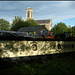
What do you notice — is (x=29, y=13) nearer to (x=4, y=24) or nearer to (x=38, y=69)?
(x=4, y=24)

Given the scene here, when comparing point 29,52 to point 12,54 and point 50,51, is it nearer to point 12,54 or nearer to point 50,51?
point 12,54

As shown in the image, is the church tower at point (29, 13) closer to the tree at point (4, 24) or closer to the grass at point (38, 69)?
the tree at point (4, 24)

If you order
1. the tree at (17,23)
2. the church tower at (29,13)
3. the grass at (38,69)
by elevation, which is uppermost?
the church tower at (29,13)

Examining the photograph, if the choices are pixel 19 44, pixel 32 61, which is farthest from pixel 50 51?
pixel 19 44

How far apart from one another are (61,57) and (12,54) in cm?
444

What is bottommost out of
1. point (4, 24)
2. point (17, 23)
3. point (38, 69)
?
point (38, 69)

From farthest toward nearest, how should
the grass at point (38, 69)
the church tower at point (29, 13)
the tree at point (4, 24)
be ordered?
the church tower at point (29, 13) < the tree at point (4, 24) < the grass at point (38, 69)

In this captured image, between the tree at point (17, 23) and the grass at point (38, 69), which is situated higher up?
the tree at point (17, 23)

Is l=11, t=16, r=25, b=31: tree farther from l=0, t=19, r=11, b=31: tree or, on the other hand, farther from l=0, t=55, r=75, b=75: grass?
l=0, t=55, r=75, b=75: grass

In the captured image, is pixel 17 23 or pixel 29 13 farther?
pixel 29 13

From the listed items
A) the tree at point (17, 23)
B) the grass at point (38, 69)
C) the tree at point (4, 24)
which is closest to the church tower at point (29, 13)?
the tree at point (4, 24)

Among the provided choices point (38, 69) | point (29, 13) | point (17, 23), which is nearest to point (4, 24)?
point (17, 23)

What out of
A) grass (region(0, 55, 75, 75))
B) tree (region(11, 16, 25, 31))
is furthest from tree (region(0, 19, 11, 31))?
grass (region(0, 55, 75, 75))

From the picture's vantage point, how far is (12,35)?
6223 mm
